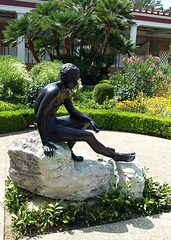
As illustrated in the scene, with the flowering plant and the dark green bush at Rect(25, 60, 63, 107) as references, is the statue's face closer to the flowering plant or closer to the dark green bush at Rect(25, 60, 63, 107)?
the dark green bush at Rect(25, 60, 63, 107)

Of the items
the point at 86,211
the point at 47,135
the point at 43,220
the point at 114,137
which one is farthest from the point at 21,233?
the point at 114,137

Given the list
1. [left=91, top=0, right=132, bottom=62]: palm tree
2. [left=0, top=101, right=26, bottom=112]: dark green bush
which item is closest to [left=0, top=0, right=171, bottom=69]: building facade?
[left=91, top=0, right=132, bottom=62]: palm tree

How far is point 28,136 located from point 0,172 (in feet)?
4.67

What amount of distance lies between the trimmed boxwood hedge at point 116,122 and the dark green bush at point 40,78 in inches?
42.6

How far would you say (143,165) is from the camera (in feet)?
15.6

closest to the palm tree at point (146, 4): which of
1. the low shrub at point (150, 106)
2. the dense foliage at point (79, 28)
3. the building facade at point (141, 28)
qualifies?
the building facade at point (141, 28)

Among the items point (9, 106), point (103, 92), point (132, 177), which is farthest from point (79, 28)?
point (132, 177)

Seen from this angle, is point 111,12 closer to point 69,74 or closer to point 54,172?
point 69,74

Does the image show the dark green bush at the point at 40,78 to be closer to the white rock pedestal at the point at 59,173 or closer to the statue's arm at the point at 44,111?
the white rock pedestal at the point at 59,173

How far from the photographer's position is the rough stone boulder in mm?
2768

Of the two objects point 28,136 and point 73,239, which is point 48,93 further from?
point 73,239

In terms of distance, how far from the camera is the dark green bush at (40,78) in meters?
7.76

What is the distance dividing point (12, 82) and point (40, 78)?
1.11m

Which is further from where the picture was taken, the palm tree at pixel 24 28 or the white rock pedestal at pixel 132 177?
the palm tree at pixel 24 28
